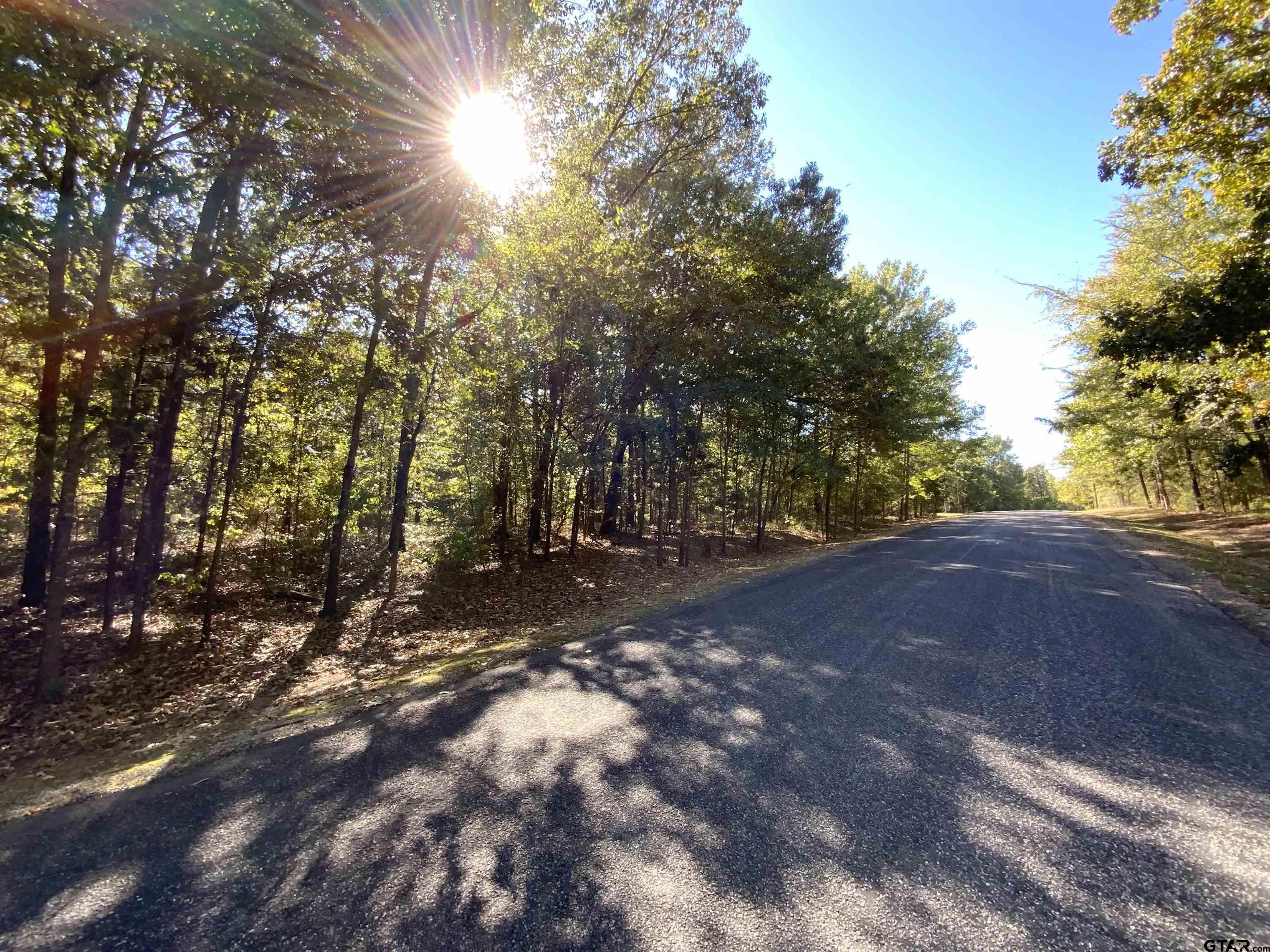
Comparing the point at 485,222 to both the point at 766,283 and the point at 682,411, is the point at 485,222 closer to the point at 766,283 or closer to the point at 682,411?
the point at 682,411

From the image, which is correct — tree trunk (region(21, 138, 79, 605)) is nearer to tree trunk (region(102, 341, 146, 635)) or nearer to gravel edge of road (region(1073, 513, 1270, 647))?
tree trunk (region(102, 341, 146, 635))

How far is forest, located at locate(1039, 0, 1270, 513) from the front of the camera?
643 centimetres

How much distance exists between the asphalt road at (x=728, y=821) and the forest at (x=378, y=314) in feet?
16.5

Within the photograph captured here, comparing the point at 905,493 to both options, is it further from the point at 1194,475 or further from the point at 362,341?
the point at 362,341

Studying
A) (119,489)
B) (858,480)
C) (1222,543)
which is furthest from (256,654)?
(858,480)

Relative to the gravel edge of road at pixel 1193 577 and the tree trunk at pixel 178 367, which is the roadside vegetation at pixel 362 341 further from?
the gravel edge of road at pixel 1193 577

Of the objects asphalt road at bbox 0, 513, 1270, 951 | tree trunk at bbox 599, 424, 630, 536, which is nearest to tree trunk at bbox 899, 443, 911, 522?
tree trunk at bbox 599, 424, 630, 536

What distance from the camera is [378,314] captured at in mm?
7348

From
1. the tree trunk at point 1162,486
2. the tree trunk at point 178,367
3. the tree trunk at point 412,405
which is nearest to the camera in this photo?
the tree trunk at point 178,367

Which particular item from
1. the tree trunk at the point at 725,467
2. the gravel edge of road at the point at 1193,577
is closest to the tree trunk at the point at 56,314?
the tree trunk at the point at 725,467

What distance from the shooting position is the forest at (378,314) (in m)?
5.63

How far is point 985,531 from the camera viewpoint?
19.2m

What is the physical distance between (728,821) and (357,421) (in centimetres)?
768

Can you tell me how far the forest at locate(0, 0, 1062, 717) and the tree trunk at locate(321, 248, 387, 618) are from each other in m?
0.06
